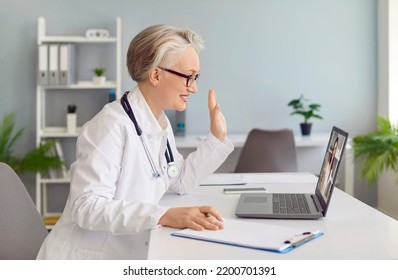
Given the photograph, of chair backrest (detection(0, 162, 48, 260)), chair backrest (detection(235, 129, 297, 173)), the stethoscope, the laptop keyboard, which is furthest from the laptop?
chair backrest (detection(235, 129, 297, 173))

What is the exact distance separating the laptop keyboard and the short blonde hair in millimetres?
555

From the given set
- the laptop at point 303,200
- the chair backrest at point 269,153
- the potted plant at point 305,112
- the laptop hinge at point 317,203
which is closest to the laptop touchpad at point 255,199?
the laptop at point 303,200

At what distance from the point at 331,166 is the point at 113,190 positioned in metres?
0.64

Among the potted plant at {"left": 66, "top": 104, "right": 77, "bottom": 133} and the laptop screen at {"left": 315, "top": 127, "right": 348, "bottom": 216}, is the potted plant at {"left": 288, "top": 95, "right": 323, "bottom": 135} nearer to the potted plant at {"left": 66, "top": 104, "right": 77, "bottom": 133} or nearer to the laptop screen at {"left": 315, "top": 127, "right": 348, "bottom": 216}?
the potted plant at {"left": 66, "top": 104, "right": 77, "bottom": 133}

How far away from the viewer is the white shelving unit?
15.9 feet

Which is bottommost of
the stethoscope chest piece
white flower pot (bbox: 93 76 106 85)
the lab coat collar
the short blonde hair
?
the stethoscope chest piece

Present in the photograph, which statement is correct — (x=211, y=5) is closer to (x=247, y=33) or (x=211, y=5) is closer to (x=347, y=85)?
(x=247, y=33)

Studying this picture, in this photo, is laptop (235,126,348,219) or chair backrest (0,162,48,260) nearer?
laptop (235,126,348,219)

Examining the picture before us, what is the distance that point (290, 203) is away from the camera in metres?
1.96

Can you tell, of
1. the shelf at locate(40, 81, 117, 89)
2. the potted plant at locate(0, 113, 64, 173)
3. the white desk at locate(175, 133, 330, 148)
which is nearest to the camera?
the white desk at locate(175, 133, 330, 148)

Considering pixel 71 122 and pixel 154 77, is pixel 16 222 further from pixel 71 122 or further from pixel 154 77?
pixel 71 122

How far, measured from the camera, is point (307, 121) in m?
5.14

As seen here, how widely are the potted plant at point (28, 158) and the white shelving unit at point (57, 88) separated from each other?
0.46 ft
